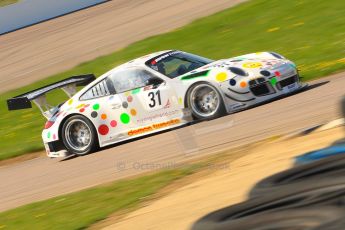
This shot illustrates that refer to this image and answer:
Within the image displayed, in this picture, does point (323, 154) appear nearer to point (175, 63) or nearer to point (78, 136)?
point (175, 63)

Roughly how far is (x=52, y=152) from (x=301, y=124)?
16.3ft

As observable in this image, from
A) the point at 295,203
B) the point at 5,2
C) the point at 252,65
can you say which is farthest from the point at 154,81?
the point at 5,2

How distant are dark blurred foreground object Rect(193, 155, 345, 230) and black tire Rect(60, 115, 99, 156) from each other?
26.2 ft

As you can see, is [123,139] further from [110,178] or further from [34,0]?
[34,0]

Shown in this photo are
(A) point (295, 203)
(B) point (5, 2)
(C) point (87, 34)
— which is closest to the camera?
(A) point (295, 203)

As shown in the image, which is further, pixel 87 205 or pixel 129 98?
pixel 129 98

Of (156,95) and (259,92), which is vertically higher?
(156,95)

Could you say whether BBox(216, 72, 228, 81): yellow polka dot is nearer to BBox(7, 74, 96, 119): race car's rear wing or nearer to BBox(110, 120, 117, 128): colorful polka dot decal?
BBox(110, 120, 117, 128): colorful polka dot decal

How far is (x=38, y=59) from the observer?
82.3 feet

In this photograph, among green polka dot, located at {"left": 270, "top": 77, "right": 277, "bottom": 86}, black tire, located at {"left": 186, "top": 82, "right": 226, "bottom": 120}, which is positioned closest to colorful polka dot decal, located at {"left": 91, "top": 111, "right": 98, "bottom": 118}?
black tire, located at {"left": 186, "top": 82, "right": 226, "bottom": 120}

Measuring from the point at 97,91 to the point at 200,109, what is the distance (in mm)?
2069

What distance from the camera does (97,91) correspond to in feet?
43.7

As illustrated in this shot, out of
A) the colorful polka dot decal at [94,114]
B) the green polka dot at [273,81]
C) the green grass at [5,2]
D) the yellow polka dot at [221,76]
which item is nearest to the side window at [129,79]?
the colorful polka dot decal at [94,114]

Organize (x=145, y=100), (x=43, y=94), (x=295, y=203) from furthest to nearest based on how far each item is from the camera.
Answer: (x=43, y=94), (x=145, y=100), (x=295, y=203)
